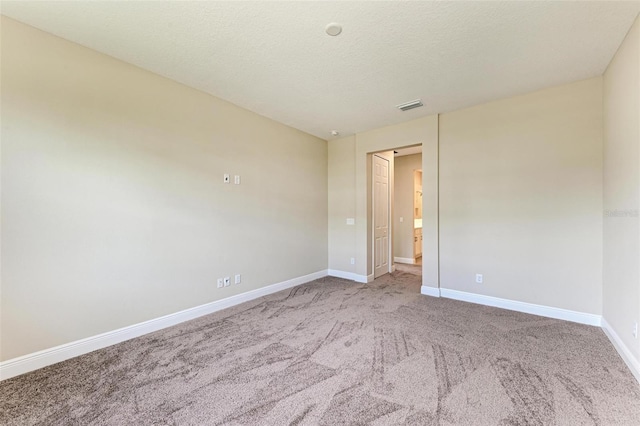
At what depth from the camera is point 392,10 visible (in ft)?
6.62

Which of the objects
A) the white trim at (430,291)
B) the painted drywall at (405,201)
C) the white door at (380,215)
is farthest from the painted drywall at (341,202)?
the painted drywall at (405,201)

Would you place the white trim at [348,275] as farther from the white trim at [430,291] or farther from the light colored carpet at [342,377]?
the light colored carpet at [342,377]

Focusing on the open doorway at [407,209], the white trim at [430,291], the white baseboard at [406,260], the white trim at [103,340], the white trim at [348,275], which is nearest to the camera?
the white trim at [103,340]

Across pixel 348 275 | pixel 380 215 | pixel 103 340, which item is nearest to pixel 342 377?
pixel 103 340

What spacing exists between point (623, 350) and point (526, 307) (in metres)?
1.08

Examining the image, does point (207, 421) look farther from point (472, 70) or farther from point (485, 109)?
point (485, 109)

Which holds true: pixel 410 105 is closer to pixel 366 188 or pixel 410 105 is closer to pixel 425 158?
pixel 425 158

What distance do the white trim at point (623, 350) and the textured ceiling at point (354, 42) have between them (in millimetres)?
2747

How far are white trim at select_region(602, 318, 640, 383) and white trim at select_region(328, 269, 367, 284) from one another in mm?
3085

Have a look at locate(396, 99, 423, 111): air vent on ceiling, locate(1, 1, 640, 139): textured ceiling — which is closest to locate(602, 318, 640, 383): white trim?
locate(1, 1, 640, 139): textured ceiling

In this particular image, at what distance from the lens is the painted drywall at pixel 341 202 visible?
520cm

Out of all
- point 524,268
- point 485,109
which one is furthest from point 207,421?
point 485,109

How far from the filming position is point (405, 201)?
713 cm

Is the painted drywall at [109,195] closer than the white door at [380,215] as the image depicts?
Yes
